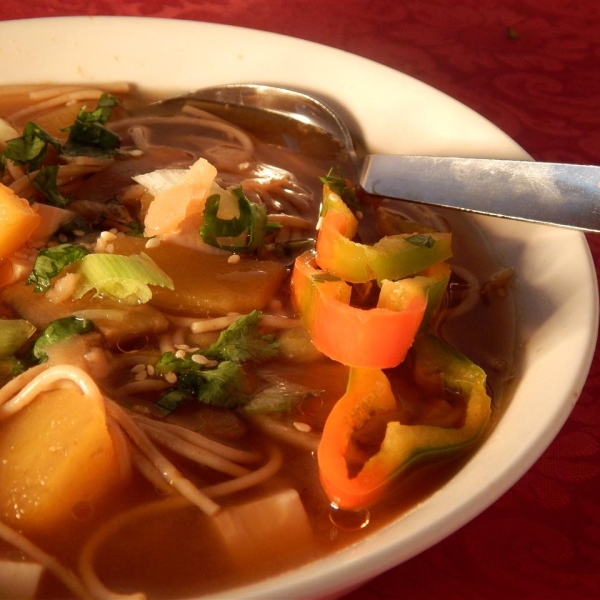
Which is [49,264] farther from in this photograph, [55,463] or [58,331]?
[55,463]

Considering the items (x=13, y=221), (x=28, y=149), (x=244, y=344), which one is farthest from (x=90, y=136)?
(x=244, y=344)

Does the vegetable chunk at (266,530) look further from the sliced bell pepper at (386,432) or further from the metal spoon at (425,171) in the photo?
the metal spoon at (425,171)

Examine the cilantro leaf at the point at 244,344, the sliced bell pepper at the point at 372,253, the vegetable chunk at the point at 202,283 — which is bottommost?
the cilantro leaf at the point at 244,344

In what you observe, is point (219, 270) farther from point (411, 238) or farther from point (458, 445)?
point (458, 445)

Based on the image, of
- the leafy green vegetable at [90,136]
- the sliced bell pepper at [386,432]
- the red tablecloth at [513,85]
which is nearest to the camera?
the sliced bell pepper at [386,432]

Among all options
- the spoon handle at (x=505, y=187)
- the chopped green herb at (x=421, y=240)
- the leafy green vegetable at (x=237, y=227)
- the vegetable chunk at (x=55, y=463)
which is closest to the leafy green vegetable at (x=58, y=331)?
the vegetable chunk at (x=55, y=463)

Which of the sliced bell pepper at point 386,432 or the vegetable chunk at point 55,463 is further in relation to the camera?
the sliced bell pepper at point 386,432

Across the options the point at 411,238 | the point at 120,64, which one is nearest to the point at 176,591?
the point at 411,238

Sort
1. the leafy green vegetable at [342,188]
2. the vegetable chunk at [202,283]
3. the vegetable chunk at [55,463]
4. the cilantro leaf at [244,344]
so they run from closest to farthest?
the vegetable chunk at [55,463]
the cilantro leaf at [244,344]
the vegetable chunk at [202,283]
the leafy green vegetable at [342,188]
